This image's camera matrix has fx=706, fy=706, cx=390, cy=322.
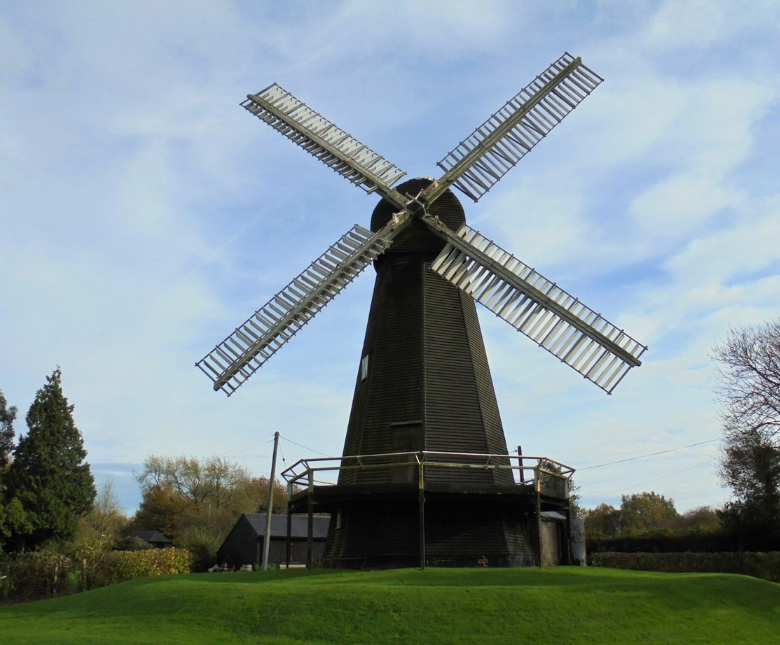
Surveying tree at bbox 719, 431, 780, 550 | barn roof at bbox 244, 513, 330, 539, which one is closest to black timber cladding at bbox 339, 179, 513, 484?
tree at bbox 719, 431, 780, 550

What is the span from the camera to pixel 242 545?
3722 centimetres

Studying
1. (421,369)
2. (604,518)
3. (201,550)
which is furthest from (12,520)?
(604,518)

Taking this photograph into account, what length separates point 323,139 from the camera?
703 inches

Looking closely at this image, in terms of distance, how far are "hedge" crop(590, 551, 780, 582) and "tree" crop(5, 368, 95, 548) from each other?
2399 cm

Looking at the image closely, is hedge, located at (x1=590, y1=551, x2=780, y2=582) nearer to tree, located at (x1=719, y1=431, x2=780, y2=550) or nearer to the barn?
tree, located at (x1=719, y1=431, x2=780, y2=550)

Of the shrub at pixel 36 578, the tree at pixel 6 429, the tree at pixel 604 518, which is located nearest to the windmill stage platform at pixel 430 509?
the shrub at pixel 36 578

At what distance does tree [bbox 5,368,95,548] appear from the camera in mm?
31516

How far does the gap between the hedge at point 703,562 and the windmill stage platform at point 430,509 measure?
502 inches

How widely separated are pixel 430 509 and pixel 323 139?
31.1 feet

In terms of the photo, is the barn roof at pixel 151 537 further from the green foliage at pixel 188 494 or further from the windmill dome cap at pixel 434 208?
the windmill dome cap at pixel 434 208

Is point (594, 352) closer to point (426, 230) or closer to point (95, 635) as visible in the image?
point (426, 230)

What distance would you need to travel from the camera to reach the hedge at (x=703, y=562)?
2503 cm

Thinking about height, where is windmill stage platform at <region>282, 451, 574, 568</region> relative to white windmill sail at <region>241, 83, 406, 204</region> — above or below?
below

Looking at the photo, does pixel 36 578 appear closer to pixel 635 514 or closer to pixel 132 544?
pixel 132 544
